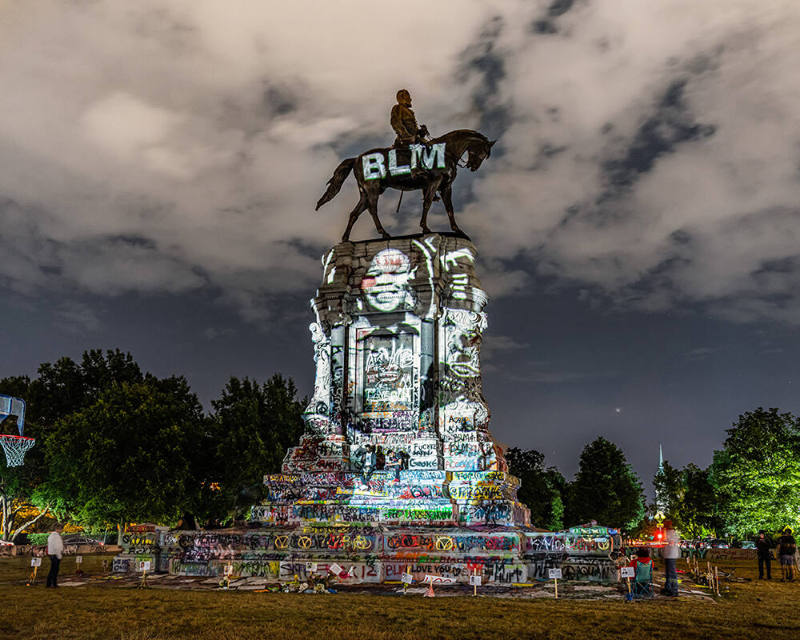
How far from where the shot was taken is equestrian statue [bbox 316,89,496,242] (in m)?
34.2

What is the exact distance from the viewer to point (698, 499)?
8350 centimetres

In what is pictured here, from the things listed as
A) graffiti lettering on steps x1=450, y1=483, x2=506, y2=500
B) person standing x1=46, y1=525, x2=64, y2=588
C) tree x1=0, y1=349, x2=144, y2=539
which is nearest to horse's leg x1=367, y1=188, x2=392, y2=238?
graffiti lettering on steps x1=450, y1=483, x2=506, y2=500

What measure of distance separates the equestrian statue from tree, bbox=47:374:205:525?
21.7 m

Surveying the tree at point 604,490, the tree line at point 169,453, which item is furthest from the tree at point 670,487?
the tree line at point 169,453

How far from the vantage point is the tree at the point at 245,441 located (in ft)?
166

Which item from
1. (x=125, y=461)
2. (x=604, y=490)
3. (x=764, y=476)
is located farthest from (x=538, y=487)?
(x=125, y=461)

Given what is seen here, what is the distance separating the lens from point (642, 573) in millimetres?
19953

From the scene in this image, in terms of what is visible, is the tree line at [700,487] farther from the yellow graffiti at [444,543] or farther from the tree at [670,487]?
the yellow graffiti at [444,543]

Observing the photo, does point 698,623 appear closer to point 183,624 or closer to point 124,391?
point 183,624

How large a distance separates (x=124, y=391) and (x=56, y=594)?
103 feet

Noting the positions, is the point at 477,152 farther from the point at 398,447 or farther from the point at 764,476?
the point at 764,476

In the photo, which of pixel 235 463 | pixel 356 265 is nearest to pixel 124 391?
pixel 235 463

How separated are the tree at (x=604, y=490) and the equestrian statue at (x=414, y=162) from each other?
185ft

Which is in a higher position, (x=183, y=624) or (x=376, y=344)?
(x=376, y=344)
